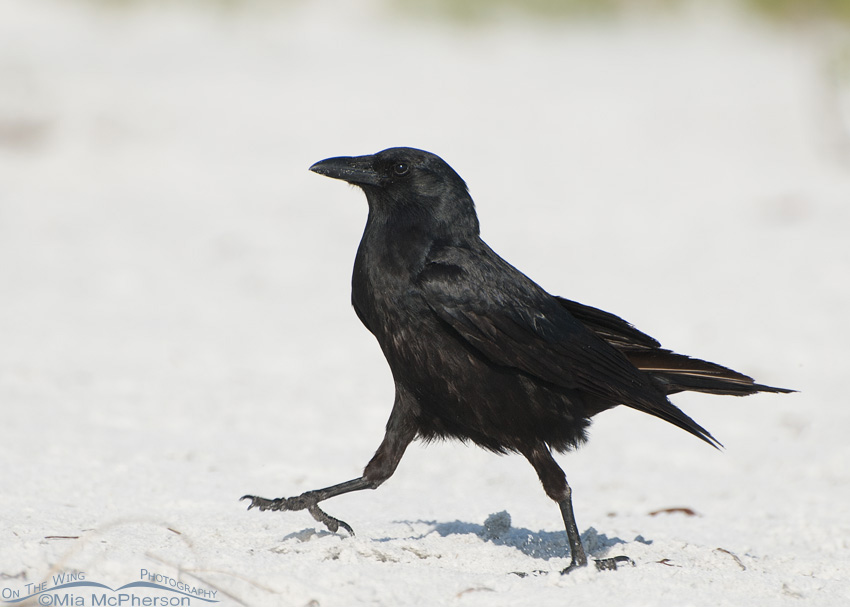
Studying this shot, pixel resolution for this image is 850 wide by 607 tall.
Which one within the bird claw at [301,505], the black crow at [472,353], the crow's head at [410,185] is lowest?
the bird claw at [301,505]

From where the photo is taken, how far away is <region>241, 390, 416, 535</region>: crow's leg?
13.3ft

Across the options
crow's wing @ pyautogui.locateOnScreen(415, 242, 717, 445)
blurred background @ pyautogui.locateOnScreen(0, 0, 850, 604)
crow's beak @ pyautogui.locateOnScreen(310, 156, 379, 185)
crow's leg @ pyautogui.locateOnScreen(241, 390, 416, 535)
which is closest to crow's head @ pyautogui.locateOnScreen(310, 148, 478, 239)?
crow's beak @ pyautogui.locateOnScreen(310, 156, 379, 185)

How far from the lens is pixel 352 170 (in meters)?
4.34

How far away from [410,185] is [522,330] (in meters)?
0.80

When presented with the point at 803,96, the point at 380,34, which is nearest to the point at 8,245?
the point at 380,34

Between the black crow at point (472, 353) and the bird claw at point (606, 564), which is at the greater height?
the black crow at point (472, 353)

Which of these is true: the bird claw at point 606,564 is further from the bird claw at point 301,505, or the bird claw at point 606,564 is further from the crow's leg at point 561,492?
the bird claw at point 301,505

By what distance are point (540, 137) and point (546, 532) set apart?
10.0 metres

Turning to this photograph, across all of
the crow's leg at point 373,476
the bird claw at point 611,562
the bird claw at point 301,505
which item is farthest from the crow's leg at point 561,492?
the bird claw at point 301,505

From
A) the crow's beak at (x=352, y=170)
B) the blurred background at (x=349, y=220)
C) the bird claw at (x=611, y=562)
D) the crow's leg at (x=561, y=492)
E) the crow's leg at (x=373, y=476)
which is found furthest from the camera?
the blurred background at (x=349, y=220)

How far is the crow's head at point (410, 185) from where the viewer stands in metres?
4.20

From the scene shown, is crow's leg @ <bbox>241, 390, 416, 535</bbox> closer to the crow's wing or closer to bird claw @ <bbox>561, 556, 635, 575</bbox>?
the crow's wing

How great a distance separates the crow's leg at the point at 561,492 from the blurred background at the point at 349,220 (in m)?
0.87

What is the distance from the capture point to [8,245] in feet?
32.7
